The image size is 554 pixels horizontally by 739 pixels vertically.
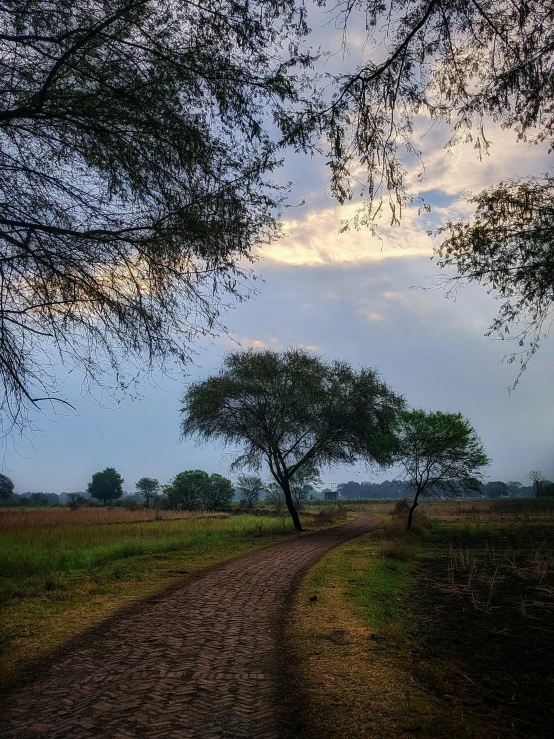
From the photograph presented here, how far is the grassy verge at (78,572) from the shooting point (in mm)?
6484

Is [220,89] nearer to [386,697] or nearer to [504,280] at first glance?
[504,280]

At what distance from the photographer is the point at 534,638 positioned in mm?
6543

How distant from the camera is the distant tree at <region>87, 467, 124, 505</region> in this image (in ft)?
261

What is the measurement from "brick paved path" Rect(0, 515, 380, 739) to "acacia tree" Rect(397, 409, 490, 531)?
53.9 feet

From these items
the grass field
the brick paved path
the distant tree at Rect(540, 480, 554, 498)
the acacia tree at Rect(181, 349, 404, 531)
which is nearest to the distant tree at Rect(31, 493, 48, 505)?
the acacia tree at Rect(181, 349, 404, 531)

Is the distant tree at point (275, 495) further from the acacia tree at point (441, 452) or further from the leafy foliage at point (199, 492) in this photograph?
the acacia tree at point (441, 452)

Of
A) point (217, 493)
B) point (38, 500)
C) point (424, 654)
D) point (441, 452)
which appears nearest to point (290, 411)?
point (441, 452)

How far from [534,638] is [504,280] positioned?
17.3ft

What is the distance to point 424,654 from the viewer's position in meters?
5.83

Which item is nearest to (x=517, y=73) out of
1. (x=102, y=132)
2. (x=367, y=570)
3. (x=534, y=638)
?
(x=102, y=132)

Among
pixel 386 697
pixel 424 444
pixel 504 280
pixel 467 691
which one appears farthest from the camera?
pixel 424 444

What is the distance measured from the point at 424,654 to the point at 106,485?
270 feet

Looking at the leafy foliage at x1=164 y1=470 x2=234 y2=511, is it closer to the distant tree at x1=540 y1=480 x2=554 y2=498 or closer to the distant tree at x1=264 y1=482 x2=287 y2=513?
the distant tree at x1=264 y1=482 x2=287 y2=513

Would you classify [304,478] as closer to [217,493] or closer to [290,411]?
[290,411]
